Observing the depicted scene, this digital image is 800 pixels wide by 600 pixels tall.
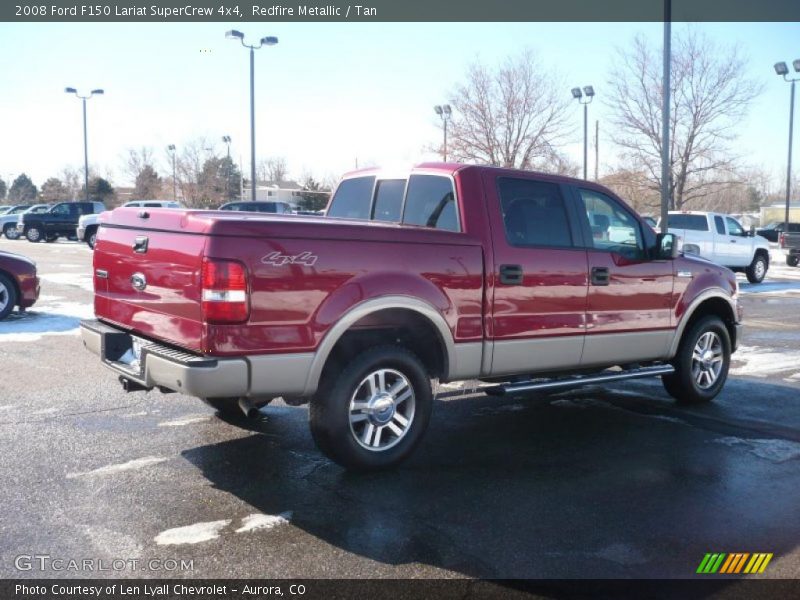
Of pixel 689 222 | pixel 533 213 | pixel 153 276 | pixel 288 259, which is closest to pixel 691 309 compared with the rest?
pixel 533 213

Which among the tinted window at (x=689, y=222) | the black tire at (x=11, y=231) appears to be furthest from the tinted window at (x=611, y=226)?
the black tire at (x=11, y=231)

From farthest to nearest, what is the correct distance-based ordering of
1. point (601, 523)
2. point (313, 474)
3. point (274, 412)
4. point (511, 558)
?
point (274, 412) < point (313, 474) < point (601, 523) < point (511, 558)

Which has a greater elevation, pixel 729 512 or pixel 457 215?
pixel 457 215

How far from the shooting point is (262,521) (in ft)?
14.2

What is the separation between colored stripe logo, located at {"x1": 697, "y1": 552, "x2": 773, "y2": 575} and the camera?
3.86 metres

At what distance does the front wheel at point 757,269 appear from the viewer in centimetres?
2216

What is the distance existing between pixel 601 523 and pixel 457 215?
7.61 ft

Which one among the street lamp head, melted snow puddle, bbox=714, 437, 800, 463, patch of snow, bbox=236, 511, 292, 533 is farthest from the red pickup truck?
the street lamp head

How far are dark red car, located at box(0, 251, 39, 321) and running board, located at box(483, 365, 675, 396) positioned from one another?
29.0 feet

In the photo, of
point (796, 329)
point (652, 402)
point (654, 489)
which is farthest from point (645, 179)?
point (654, 489)

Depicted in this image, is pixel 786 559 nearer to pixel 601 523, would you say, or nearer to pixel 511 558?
pixel 601 523

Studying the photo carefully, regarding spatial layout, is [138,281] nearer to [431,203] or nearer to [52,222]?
[431,203]

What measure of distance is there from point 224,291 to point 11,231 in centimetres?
4208

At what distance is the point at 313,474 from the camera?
16.8 ft
